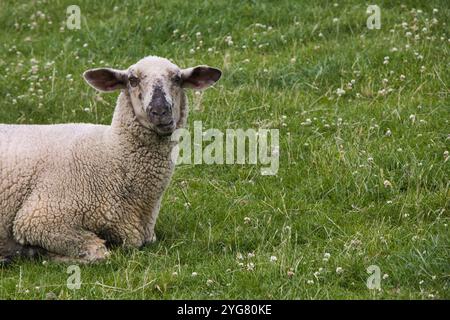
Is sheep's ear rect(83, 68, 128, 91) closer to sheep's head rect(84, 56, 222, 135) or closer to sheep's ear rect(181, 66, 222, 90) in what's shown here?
sheep's head rect(84, 56, 222, 135)

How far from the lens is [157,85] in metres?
8.95

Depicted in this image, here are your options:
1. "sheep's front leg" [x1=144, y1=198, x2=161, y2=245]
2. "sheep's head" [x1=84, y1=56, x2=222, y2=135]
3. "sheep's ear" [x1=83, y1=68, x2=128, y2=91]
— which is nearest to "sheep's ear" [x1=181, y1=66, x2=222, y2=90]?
"sheep's head" [x1=84, y1=56, x2=222, y2=135]

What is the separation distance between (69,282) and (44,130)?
1.75m

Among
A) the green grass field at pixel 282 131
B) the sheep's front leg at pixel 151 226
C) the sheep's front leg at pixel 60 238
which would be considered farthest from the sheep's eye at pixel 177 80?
the sheep's front leg at pixel 60 238

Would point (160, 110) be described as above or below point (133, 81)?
below

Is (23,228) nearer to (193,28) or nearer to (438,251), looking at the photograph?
(438,251)

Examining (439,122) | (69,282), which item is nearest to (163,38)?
(439,122)

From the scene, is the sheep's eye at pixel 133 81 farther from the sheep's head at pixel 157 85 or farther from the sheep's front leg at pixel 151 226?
the sheep's front leg at pixel 151 226

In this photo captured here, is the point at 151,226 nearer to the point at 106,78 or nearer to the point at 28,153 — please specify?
the point at 28,153

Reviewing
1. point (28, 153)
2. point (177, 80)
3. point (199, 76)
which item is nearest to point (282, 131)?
point (199, 76)

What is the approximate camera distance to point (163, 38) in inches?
554

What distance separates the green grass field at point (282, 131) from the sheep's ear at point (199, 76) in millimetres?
1171

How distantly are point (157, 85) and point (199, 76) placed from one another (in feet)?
2.35

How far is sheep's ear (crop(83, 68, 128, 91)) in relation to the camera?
9398mm
